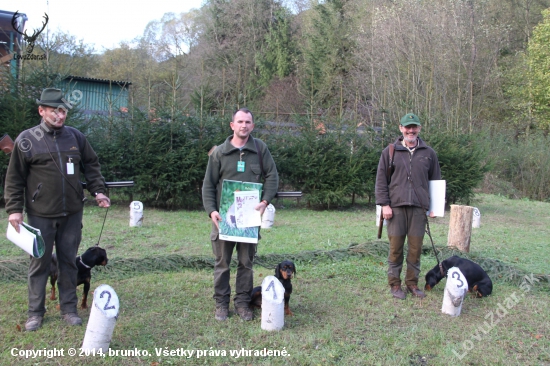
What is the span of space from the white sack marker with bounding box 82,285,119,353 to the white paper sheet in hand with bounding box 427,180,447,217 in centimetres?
372

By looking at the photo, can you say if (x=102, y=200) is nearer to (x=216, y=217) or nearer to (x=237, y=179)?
(x=216, y=217)

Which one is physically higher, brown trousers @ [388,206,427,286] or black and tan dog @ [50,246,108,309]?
brown trousers @ [388,206,427,286]

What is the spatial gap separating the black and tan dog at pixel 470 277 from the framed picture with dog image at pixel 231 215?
8.69ft

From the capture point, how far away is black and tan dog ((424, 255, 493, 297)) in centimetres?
568

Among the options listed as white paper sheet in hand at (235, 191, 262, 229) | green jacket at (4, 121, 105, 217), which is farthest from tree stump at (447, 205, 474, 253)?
green jacket at (4, 121, 105, 217)

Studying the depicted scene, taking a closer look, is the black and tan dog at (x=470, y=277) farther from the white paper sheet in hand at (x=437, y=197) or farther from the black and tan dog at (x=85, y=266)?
the black and tan dog at (x=85, y=266)

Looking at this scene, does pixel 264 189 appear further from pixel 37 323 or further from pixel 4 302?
pixel 4 302

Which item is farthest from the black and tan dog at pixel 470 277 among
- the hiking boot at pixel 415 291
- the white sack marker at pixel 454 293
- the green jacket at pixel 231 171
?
the green jacket at pixel 231 171

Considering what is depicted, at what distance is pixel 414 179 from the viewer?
5352 millimetres

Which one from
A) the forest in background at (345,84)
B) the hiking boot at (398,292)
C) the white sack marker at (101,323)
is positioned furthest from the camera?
the forest in background at (345,84)

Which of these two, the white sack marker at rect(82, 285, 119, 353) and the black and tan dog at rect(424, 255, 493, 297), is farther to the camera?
the black and tan dog at rect(424, 255, 493, 297)

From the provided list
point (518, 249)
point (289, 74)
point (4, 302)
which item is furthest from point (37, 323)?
point (289, 74)

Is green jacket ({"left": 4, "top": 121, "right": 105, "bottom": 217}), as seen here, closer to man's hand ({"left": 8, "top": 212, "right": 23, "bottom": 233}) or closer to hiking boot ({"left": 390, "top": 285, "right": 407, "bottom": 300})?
man's hand ({"left": 8, "top": 212, "right": 23, "bottom": 233})

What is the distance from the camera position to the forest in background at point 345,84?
508 inches
